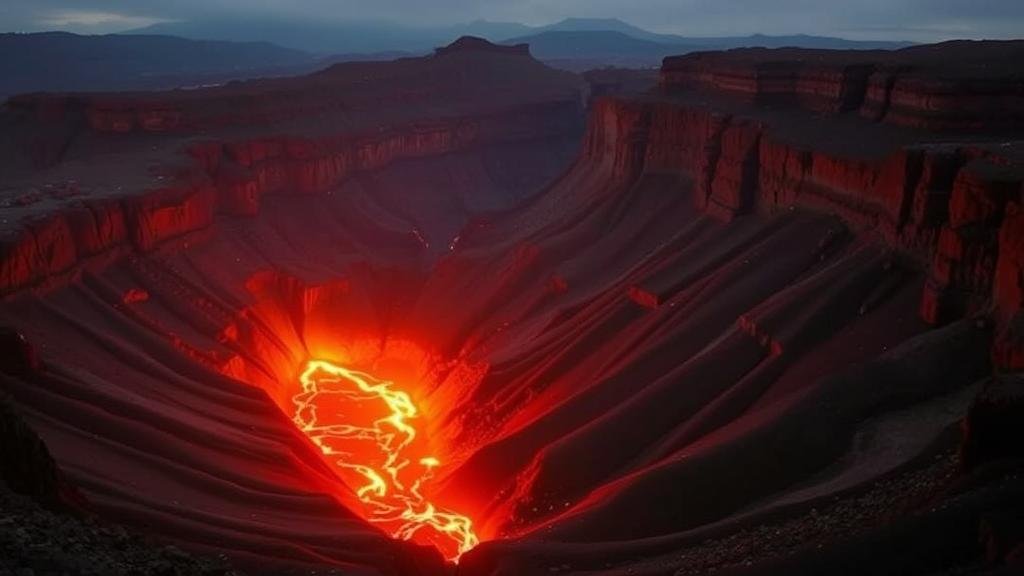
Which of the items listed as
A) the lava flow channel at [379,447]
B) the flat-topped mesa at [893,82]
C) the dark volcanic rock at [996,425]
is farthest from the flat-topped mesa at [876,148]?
the lava flow channel at [379,447]

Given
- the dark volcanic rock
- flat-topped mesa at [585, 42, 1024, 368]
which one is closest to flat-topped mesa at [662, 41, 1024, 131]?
flat-topped mesa at [585, 42, 1024, 368]

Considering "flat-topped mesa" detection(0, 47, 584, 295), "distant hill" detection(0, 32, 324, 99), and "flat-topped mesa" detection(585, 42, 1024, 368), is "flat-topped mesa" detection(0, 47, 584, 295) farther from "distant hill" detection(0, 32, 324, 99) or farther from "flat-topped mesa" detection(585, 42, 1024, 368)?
"distant hill" detection(0, 32, 324, 99)

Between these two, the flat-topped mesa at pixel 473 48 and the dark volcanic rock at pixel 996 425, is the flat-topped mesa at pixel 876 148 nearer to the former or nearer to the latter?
the dark volcanic rock at pixel 996 425

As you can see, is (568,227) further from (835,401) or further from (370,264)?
(835,401)

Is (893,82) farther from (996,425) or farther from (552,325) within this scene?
(996,425)

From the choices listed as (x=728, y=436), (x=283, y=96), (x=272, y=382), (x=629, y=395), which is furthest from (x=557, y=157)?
(x=728, y=436)

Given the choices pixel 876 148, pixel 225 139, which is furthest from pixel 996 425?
pixel 225 139
